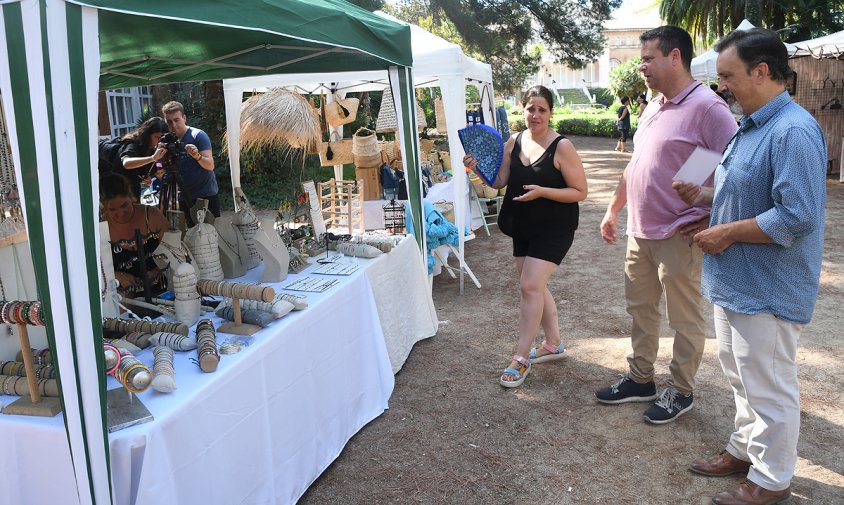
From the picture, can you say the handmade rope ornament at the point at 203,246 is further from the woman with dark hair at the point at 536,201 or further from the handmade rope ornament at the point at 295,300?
the woman with dark hair at the point at 536,201

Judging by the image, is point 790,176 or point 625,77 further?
point 625,77

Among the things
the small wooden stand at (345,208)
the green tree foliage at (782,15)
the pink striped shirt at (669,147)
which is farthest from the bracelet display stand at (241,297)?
the green tree foliage at (782,15)

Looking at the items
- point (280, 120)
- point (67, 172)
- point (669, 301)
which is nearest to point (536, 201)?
point (669, 301)

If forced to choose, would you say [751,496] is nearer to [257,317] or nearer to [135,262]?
[257,317]

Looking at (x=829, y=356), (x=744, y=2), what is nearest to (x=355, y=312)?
(x=829, y=356)

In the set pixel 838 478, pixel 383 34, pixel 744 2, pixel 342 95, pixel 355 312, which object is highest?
pixel 744 2

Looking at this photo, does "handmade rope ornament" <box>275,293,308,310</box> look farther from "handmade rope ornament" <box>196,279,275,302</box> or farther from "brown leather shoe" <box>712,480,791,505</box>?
"brown leather shoe" <box>712,480,791,505</box>

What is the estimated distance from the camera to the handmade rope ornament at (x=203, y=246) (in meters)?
2.70

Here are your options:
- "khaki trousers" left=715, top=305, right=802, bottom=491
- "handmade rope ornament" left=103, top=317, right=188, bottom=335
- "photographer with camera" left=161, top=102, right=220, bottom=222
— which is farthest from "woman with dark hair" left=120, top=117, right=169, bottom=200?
"khaki trousers" left=715, top=305, right=802, bottom=491

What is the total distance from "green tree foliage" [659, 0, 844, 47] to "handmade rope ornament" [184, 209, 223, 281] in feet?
48.6

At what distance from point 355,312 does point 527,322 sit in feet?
2.91

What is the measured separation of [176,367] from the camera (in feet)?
6.70

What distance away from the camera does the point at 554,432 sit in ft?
9.57

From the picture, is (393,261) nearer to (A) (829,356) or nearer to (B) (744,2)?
(A) (829,356)
